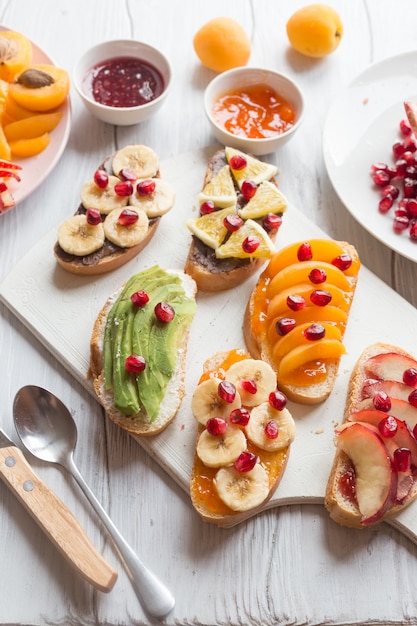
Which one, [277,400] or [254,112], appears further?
[254,112]

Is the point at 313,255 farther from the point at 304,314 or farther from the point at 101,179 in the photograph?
the point at 101,179

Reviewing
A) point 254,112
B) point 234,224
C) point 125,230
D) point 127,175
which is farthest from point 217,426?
point 254,112

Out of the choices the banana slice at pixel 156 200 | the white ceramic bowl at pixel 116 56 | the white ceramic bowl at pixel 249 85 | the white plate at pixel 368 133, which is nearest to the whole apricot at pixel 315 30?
the white plate at pixel 368 133

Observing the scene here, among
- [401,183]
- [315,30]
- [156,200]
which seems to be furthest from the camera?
[315,30]

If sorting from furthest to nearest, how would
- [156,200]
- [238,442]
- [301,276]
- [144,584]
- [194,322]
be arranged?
1. [156,200]
2. [194,322]
3. [301,276]
4. [238,442]
5. [144,584]

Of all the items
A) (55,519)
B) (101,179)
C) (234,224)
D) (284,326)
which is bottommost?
(55,519)

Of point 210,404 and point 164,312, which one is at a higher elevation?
point 164,312

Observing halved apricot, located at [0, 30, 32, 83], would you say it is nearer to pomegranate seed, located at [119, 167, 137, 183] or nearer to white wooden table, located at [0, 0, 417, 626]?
white wooden table, located at [0, 0, 417, 626]

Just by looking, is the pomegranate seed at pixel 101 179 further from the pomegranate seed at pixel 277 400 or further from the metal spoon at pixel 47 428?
the pomegranate seed at pixel 277 400
